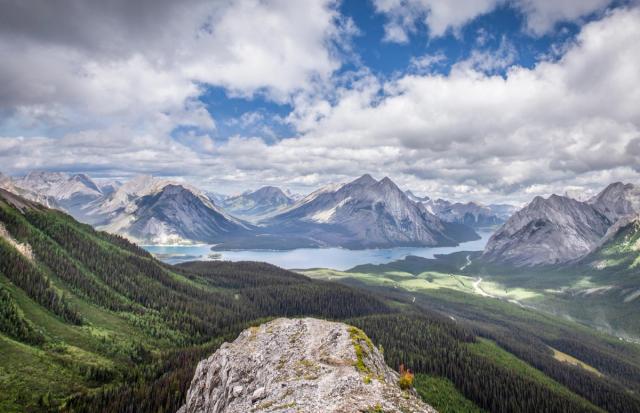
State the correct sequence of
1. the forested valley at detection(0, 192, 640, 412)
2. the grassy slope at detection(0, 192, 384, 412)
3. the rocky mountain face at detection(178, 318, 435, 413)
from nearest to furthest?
the rocky mountain face at detection(178, 318, 435, 413) → the grassy slope at detection(0, 192, 384, 412) → the forested valley at detection(0, 192, 640, 412)

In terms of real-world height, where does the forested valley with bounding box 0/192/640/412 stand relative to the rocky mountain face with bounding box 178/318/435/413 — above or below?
below

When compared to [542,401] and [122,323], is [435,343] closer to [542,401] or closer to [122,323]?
[542,401]

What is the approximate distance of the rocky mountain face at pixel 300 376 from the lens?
30609 millimetres

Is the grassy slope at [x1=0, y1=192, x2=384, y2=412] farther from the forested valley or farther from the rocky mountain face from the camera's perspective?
the rocky mountain face

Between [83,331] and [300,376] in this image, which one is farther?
[83,331]

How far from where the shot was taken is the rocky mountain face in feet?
100

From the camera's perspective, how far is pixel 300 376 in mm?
39281

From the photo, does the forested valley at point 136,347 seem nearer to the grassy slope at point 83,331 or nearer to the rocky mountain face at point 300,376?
the grassy slope at point 83,331

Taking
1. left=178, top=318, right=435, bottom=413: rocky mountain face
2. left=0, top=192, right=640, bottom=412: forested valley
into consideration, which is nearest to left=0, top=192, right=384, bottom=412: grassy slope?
left=0, top=192, right=640, bottom=412: forested valley

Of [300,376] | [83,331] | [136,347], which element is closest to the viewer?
[300,376]

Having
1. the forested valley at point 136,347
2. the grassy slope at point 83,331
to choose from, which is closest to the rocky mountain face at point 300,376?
the forested valley at point 136,347


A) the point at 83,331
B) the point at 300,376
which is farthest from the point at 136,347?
the point at 300,376

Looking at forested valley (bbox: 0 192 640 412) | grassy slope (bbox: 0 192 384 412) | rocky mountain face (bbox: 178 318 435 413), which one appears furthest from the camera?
forested valley (bbox: 0 192 640 412)

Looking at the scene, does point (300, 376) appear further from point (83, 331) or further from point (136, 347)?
point (83, 331)
